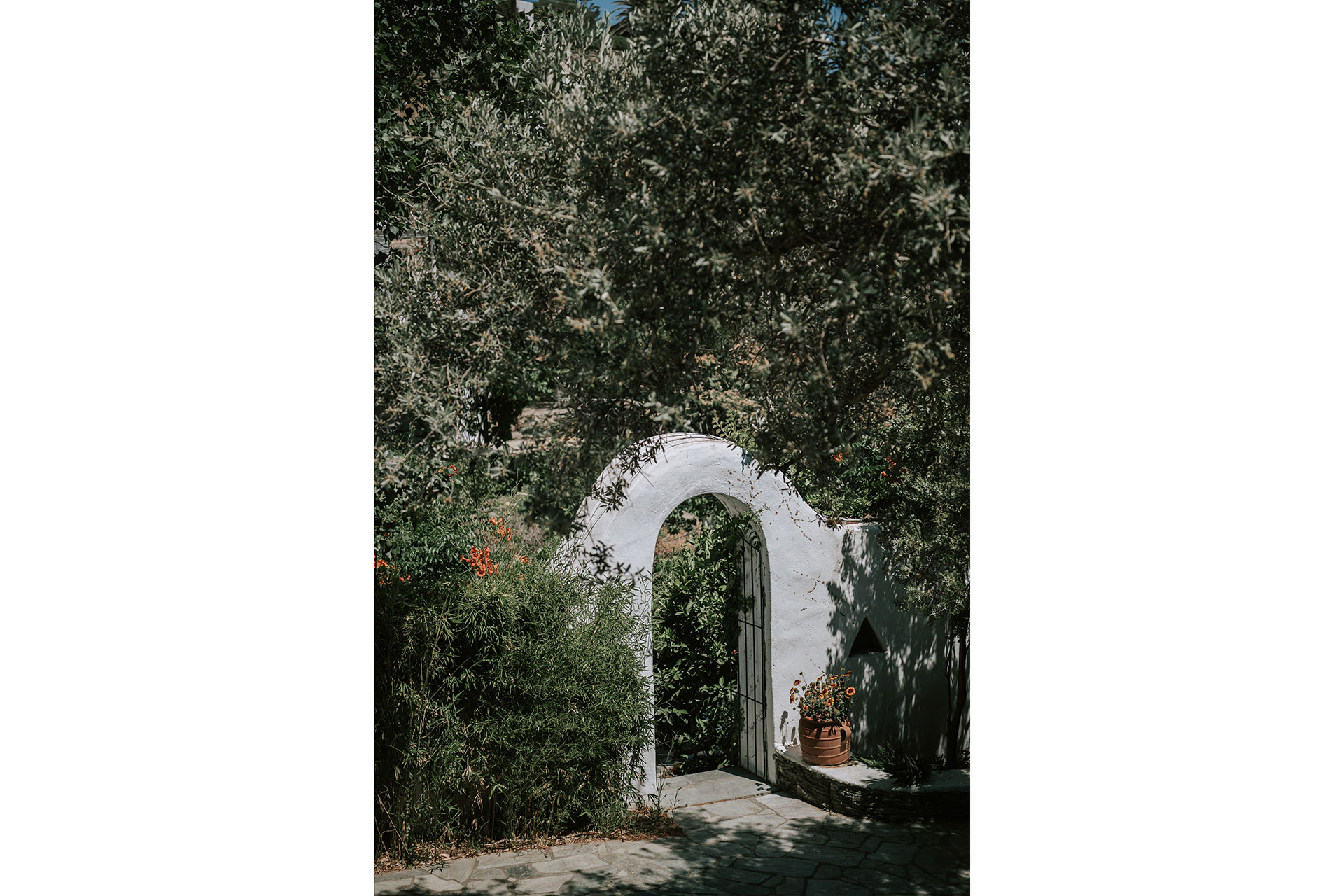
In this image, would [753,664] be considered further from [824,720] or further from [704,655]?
[824,720]

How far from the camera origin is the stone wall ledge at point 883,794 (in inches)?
223

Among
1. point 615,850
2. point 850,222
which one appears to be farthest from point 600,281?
point 615,850

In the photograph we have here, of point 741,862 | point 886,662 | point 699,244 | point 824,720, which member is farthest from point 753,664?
point 699,244

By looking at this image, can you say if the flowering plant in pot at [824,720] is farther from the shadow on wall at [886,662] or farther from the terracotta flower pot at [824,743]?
the shadow on wall at [886,662]

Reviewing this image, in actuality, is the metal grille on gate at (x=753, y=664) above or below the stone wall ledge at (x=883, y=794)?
above

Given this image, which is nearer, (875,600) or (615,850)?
(615,850)

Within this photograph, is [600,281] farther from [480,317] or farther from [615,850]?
[615,850]

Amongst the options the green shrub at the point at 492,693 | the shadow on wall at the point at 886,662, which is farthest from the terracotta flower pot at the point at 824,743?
the green shrub at the point at 492,693

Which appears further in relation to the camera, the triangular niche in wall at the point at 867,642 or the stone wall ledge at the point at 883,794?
the triangular niche in wall at the point at 867,642

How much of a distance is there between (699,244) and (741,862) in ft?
13.0

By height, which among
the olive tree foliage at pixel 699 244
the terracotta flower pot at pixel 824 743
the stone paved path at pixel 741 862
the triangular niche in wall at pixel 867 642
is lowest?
the stone paved path at pixel 741 862
